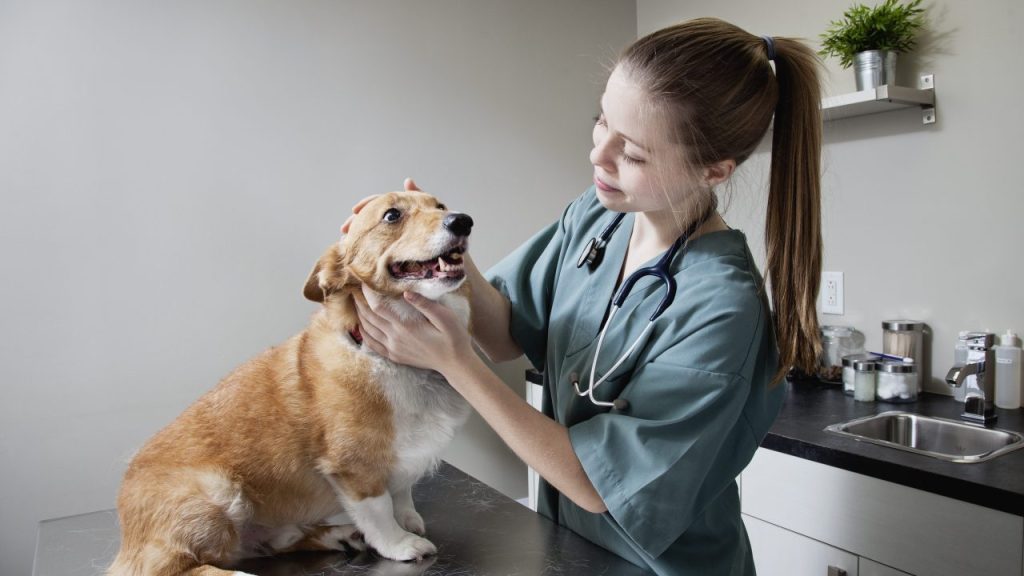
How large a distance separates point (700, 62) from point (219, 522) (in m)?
1.01

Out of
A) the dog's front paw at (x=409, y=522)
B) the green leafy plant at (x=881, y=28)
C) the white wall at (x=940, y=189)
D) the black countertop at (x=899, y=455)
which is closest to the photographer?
the dog's front paw at (x=409, y=522)

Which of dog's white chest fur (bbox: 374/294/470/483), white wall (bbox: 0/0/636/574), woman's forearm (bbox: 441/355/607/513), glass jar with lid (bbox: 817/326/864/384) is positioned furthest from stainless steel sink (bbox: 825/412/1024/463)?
white wall (bbox: 0/0/636/574)

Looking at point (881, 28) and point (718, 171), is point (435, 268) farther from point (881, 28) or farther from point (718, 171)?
point (881, 28)

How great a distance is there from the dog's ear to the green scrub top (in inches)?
16.5

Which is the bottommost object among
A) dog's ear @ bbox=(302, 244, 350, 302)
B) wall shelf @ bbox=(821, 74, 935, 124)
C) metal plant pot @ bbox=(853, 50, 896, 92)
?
dog's ear @ bbox=(302, 244, 350, 302)

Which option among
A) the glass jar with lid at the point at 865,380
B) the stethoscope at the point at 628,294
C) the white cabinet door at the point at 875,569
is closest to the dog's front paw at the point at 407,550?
the stethoscope at the point at 628,294

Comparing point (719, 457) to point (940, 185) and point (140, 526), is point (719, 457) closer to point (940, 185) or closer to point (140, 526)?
point (140, 526)

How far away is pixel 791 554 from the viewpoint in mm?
1975

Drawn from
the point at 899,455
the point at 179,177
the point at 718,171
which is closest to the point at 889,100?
the point at 899,455

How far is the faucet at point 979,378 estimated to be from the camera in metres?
1.98

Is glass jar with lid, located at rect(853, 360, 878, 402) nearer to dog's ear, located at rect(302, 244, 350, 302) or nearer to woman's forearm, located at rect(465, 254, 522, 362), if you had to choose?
woman's forearm, located at rect(465, 254, 522, 362)

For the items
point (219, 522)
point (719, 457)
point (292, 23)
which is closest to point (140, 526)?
point (219, 522)

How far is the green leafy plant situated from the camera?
222 centimetres

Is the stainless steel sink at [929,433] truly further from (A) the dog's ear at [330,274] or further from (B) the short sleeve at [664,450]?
(A) the dog's ear at [330,274]
